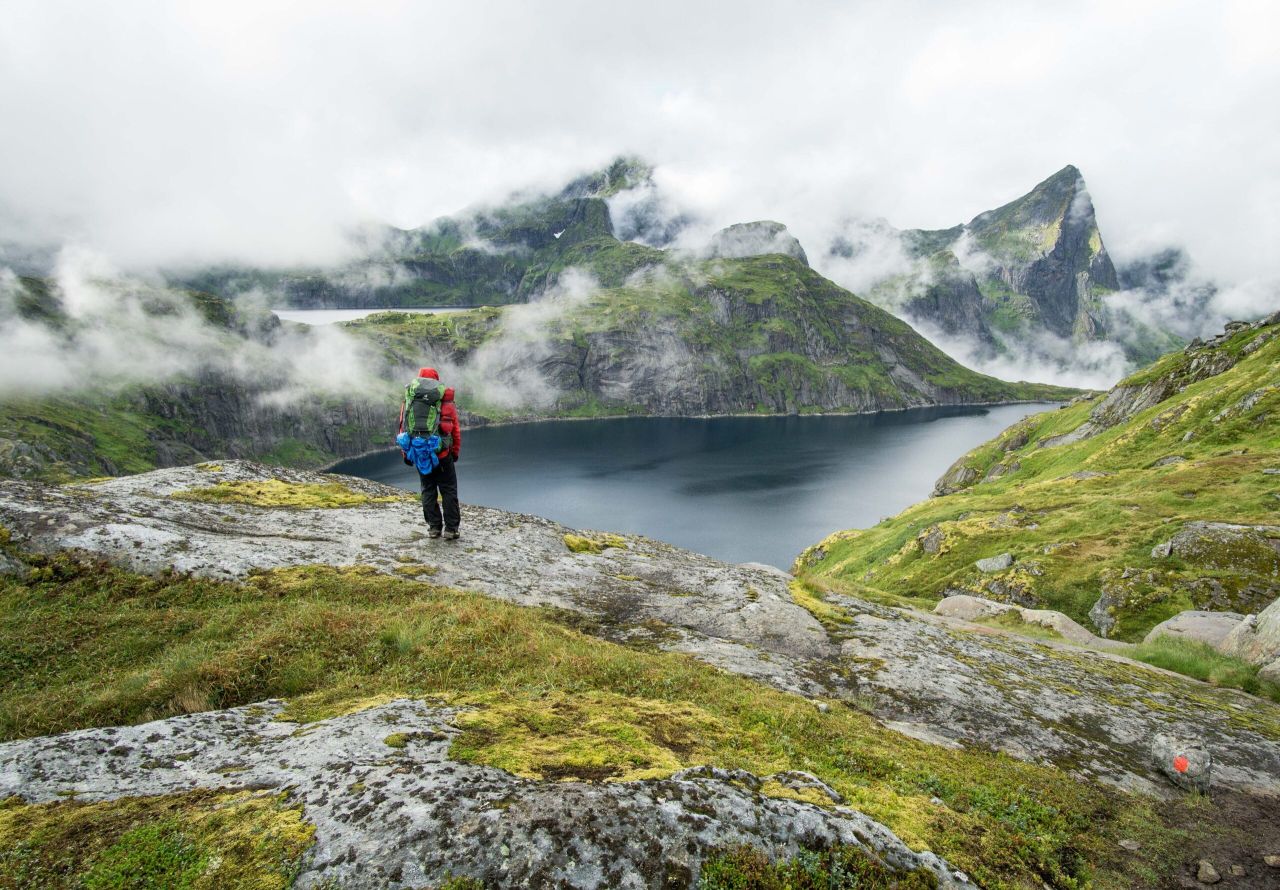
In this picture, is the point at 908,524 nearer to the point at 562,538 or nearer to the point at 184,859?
the point at 562,538

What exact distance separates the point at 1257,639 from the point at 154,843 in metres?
29.3

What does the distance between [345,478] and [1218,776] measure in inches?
1212

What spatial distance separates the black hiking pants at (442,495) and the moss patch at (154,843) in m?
13.8

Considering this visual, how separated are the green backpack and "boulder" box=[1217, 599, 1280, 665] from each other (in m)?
27.2

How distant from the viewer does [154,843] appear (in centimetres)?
486

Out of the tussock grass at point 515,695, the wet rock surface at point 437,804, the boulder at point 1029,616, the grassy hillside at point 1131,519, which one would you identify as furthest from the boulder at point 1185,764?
the boulder at point 1029,616

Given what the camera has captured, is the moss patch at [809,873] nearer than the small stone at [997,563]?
Yes

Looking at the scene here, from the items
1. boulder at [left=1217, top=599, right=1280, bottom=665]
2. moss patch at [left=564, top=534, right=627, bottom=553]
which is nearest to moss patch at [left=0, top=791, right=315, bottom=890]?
moss patch at [left=564, top=534, right=627, bottom=553]

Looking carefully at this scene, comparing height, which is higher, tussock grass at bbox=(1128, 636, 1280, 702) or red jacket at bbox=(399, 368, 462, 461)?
red jacket at bbox=(399, 368, 462, 461)

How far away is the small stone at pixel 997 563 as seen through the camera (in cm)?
4369

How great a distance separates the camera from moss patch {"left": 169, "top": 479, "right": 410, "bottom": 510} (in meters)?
20.2

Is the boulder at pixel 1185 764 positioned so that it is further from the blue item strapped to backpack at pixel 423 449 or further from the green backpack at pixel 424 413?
the blue item strapped to backpack at pixel 423 449

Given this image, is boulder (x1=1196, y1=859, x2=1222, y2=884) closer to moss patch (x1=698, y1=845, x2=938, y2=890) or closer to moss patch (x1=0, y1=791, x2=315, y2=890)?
moss patch (x1=698, y1=845, x2=938, y2=890)

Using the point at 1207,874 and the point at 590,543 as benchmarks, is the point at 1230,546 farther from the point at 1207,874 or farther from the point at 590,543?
the point at 590,543
